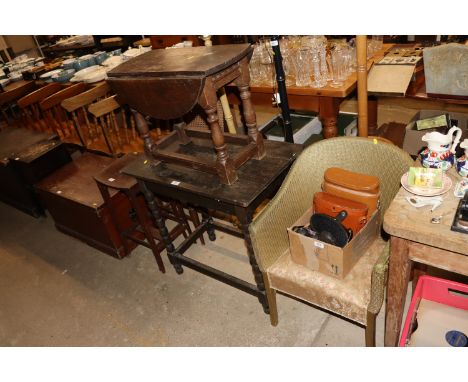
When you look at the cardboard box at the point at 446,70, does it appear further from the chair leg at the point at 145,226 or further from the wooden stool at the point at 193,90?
the chair leg at the point at 145,226

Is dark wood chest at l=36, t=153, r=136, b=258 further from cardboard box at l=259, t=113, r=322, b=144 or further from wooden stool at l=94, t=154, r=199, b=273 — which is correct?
cardboard box at l=259, t=113, r=322, b=144

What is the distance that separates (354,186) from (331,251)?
326 millimetres

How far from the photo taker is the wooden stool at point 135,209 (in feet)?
8.39

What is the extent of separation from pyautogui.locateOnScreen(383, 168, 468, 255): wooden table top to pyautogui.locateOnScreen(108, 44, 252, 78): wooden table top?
3.17 feet

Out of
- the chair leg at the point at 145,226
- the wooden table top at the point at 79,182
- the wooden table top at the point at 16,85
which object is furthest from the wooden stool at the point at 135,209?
the wooden table top at the point at 16,85

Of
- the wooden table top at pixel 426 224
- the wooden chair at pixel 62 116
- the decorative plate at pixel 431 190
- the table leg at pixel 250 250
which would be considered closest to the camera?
the wooden table top at pixel 426 224

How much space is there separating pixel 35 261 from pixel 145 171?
170 cm

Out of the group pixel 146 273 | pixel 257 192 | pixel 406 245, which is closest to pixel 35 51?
pixel 146 273

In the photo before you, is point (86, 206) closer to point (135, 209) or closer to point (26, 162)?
point (135, 209)

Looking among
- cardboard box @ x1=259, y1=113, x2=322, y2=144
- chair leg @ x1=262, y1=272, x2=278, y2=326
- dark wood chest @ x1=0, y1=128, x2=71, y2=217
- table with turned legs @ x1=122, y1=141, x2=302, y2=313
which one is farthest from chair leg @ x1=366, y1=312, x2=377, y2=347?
dark wood chest @ x1=0, y1=128, x2=71, y2=217

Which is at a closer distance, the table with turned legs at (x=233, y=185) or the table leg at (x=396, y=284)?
the table leg at (x=396, y=284)

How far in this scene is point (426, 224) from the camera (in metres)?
1.34

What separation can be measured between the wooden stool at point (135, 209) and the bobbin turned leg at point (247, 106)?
822 millimetres

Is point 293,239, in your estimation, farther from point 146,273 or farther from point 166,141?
point 146,273
